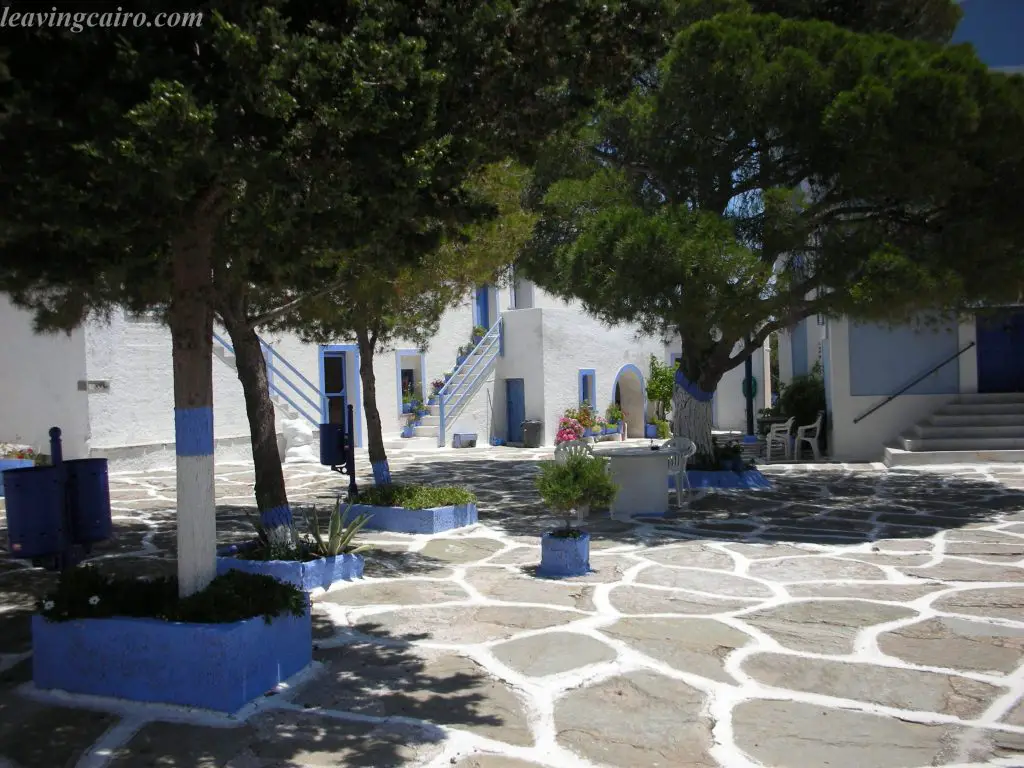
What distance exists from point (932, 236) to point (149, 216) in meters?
10.5

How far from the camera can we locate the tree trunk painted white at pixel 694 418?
1465cm

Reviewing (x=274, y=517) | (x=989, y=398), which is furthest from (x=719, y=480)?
(x=274, y=517)

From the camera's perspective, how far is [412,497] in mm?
11117

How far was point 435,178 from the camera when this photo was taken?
5.38m

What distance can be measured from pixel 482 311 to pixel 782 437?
10526 mm

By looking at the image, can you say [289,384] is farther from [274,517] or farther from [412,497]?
[274,517]

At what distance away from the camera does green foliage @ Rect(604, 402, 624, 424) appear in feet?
85.7

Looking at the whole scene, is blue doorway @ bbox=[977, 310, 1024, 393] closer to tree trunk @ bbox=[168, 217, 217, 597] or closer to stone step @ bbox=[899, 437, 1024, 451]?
stone step @ bbox=[899, 437, 1024, 451]

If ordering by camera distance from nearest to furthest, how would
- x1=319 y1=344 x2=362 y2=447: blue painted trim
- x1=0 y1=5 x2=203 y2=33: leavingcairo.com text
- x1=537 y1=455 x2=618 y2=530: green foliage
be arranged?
x1=0 y1=5 x2=203 y2=33: leavingcairo.com text
x1=537 y1=455 x2=618 y2=530: green foliage
x1=319 y1=344 x2=362 y2=447: blue painted trim

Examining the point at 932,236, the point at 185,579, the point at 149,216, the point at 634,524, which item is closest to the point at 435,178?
the point at 149,216

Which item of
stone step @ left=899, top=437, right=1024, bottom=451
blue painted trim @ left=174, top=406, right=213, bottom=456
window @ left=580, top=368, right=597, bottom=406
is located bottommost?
stone step @ left=899, top=437, right=1024, bottom=451

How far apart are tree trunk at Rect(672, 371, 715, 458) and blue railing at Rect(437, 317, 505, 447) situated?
10.1 meters

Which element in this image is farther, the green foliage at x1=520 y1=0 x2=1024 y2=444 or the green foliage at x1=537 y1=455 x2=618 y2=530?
the green foliage at x1=520 y1=0 x2=1024 y2=444

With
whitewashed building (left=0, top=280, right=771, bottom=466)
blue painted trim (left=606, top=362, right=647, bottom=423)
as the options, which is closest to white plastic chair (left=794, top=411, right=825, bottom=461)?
whitewashed building (left=0, top=280, right=771, bottom=466)
